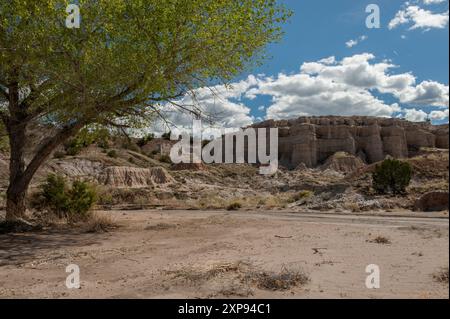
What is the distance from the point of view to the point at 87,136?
47.7 feet

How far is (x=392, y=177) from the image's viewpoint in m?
25.0

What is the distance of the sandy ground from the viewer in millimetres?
4902

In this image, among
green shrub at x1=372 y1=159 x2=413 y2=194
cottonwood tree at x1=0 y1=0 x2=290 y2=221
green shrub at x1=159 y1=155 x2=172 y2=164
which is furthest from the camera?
green shrub at x1=159 y1=155 x2=172 y2=164

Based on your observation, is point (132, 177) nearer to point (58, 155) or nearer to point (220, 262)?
point (58, 155)

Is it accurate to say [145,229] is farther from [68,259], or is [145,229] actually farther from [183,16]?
[183,16]

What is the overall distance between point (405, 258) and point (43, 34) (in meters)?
9.40

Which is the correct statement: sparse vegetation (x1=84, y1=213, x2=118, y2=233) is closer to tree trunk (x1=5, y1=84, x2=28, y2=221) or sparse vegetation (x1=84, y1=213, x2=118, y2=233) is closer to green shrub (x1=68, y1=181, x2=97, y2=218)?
green shrub (x1=68, y1=181, x2=97, y2=218)

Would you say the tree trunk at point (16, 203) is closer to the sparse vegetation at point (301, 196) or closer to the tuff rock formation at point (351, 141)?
the sparse vegetation at point (301, 196)

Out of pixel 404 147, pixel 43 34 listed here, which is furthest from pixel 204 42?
pixel 404 147

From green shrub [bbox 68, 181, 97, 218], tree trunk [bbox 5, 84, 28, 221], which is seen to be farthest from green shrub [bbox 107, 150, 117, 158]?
tree trunk [bbox 5, 84, 28, 221]

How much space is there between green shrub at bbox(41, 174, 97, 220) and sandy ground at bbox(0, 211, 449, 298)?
2457 millimetres

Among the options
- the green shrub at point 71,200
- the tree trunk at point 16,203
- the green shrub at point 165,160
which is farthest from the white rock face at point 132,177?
the tree trunk at point 16,203

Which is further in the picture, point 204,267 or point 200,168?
point 200,168

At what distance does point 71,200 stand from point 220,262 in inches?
356
